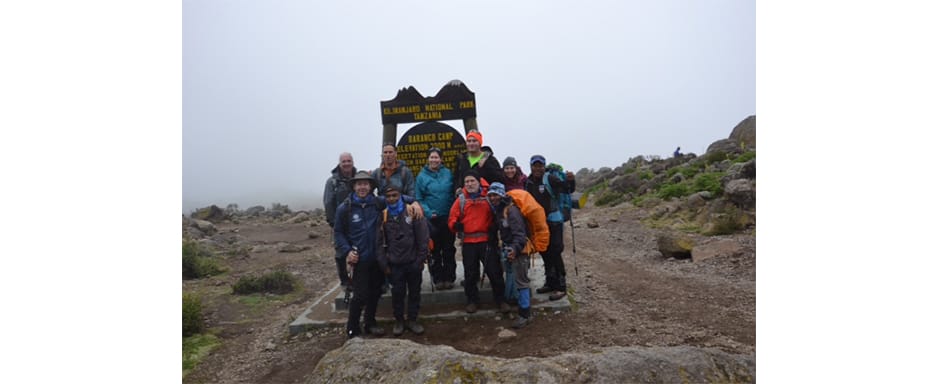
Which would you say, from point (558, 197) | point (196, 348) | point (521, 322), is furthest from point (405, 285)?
point (196, 348)

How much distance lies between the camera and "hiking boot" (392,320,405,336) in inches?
221

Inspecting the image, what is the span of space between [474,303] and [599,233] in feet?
33.9

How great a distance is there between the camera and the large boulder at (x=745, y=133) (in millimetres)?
30859

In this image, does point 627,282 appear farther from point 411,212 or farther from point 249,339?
point 249,339

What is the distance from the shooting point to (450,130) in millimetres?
7812

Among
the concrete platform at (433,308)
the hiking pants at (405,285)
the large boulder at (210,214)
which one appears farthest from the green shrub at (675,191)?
the large boulder at (210,214)

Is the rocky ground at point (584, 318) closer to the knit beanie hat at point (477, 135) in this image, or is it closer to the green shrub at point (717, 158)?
the knit beanie hat at point (477, 135)

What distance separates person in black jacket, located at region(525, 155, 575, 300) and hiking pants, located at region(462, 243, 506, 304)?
791 mm

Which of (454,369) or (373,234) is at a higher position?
(373,234)

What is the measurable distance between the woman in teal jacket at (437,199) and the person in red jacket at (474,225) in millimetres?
572

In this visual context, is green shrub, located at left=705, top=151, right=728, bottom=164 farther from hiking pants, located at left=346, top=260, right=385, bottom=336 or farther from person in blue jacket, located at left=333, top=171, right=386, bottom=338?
person in blue jacket, located at left=333, top=171, right=386, bottom=338

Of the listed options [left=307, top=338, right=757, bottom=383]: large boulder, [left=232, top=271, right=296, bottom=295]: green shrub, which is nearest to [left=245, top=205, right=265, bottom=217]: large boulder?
[left=232, top=271, right=296, bottom=295]: green shrub

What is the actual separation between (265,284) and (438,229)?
485 cm

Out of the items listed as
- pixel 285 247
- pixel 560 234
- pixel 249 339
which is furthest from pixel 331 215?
pixel 285 247
